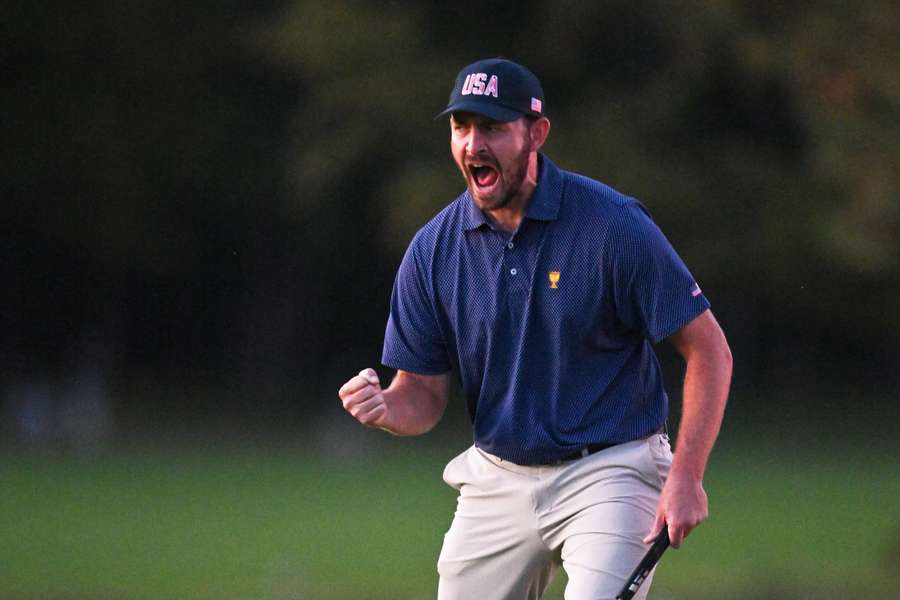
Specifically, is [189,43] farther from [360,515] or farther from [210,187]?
[360,515]

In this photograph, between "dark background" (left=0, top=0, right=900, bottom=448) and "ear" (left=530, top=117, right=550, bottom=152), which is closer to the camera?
"ear" (left=530, top=117, right=550, bottom=152)

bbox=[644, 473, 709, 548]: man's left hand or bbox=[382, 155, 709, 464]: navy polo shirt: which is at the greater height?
bbox=[382, 155, 709, 464]: navy polo shirt

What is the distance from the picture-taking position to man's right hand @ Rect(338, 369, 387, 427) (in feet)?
16.4

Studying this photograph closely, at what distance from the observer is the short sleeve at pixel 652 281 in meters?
4.95

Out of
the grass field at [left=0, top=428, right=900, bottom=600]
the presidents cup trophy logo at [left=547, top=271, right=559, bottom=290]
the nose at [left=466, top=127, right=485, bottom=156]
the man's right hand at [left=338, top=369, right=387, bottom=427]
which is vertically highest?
the nose at [left=466, top=127, right=485, bottom=156]

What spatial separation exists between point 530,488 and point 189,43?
12.1m

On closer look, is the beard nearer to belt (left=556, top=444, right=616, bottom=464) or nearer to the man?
the man

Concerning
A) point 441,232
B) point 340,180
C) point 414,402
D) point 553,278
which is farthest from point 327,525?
point 553,278

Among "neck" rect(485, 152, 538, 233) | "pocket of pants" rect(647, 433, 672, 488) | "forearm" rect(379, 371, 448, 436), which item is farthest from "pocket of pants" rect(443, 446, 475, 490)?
"neck" rect(485, 152, 538, 233)

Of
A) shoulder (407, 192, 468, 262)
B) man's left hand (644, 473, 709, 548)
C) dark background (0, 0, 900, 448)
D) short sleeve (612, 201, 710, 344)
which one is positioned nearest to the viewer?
man's left hand (644, 473, 709, 548)

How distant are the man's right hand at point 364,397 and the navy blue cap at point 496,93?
2.55ft

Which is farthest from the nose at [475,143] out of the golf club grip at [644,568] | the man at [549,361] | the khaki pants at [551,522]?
the golf club grip at [644,568]

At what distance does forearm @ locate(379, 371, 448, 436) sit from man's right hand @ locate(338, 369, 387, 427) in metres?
0.27

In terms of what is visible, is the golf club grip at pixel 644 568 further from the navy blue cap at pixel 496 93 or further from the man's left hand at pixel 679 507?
the navy blue cap at pixel 496 93
